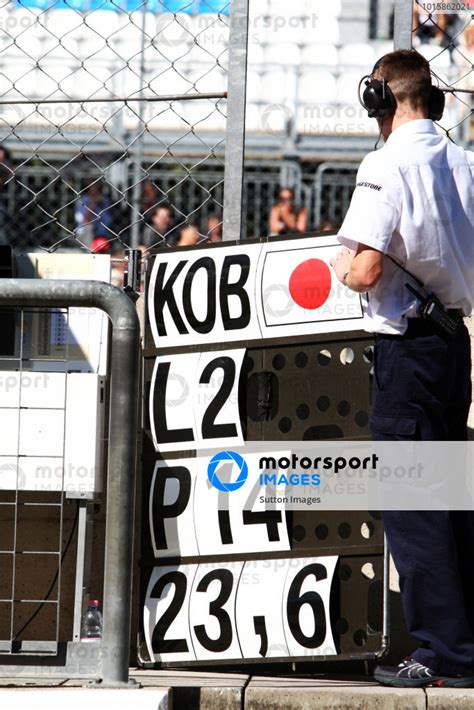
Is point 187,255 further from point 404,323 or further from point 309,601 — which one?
point 309,601

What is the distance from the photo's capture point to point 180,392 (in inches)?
116

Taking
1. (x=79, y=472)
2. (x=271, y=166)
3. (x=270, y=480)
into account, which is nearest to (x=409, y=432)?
(x=270, y=480)

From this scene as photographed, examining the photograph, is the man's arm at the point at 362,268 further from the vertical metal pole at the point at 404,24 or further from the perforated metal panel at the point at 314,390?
the vertical metal pole at the point at 404,24

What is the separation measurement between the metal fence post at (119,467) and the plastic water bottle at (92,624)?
26 centimetres

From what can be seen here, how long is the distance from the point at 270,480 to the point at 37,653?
777 millimetres

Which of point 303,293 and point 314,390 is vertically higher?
point 303,293

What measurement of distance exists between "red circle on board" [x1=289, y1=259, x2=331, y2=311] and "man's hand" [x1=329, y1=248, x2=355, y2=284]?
0.55 ft

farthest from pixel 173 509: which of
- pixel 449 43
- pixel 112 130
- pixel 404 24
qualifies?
pixel 112 130

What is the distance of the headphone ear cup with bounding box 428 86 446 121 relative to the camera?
276 cm

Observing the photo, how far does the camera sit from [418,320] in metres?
2.64

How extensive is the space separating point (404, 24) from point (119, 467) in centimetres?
168

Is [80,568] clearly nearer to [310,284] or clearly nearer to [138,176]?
[310,284]

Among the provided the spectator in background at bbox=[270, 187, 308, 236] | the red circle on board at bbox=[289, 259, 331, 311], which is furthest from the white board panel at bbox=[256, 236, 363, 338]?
the spectator in background at bbox=[270, 187, 308, 236]

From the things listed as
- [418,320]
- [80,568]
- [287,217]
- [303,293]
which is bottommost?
[80,568]
